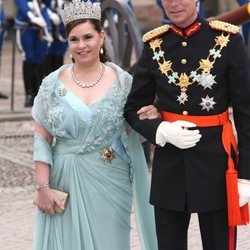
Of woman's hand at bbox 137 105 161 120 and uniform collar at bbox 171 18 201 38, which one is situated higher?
uniform collar at bbox 171 18 201 38

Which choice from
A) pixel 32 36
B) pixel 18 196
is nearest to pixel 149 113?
pixel 18 196

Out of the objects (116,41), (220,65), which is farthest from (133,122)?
(116,41)

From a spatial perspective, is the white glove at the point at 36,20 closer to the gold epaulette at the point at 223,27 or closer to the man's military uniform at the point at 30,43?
the man's military uniform at the point at 30,43

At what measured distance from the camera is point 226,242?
149 inches

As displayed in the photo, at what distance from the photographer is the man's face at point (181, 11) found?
12.0 feet

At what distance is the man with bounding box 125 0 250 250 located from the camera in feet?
12.0

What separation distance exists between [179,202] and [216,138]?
289mm

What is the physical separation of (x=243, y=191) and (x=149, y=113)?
484 mm

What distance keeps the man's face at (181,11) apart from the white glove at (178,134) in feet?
1.27

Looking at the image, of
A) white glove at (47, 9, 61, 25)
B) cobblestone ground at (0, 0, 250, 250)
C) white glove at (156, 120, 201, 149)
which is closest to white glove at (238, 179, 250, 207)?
white glove at (156, 120, 201, 149)

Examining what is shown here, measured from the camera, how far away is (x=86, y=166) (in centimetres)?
408

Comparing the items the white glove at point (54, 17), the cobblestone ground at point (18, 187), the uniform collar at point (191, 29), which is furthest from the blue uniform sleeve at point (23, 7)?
the uniform collar at point (191, 29)

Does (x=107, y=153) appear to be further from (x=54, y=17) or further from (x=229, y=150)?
(x=54, y=17)

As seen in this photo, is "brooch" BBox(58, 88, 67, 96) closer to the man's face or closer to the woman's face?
the woman's face
